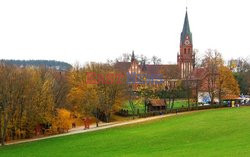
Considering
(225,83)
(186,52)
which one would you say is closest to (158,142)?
(225,83)

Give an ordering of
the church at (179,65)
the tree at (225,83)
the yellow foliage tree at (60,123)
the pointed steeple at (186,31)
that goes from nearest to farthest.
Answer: the yellow foliage tree at (60,123)
the tree at (225,83)
the church at (179,65)
the pointed steeple at (186,31)

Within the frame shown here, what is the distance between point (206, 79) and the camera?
64125mm

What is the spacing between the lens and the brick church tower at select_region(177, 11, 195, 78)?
9006 cm

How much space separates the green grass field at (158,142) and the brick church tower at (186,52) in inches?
2021

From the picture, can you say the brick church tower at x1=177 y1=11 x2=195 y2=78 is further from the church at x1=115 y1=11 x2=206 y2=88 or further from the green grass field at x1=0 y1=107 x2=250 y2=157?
the green grass field at x1=0 y1=107 x2=250 y2=157

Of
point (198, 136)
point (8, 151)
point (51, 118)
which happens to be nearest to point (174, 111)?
point (51, 118)

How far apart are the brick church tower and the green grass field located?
168ft

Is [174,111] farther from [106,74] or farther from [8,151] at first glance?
[8,151]

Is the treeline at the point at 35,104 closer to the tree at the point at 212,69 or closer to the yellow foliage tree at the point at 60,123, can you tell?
the yellow foliage tree at the point at 60,123

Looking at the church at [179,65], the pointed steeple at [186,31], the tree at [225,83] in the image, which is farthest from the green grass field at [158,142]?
the pointed steeple at [186,31]

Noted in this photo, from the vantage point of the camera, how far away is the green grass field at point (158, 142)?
23981 mm

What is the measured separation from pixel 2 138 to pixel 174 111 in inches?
1032

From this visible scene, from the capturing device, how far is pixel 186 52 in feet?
313

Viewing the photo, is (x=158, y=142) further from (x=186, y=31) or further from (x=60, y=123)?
(x=186, y=31)
